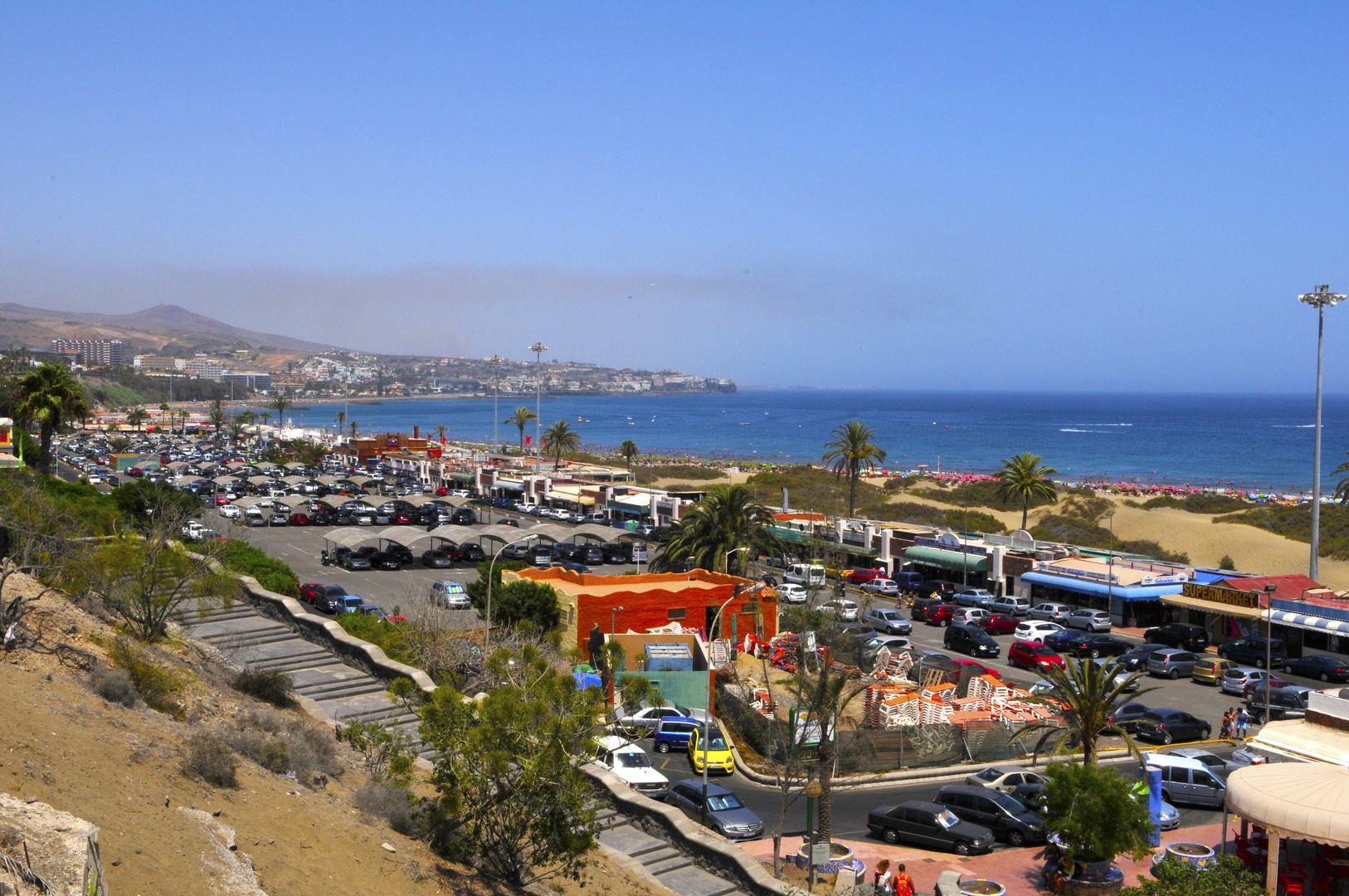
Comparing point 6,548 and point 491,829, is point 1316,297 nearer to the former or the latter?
point 491,829

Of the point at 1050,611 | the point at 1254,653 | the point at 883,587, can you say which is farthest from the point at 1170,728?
the point at 883,587

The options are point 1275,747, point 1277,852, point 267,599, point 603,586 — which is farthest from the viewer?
point 603,586

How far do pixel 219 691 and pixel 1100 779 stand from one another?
15669mm

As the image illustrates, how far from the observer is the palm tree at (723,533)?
1692 inches

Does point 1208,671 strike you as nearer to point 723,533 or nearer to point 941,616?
point 941,616

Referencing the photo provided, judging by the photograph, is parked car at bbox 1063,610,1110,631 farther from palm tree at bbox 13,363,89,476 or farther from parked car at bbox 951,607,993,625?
palm tree at bbox 13,363,89,476

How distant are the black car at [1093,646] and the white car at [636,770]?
19.9 m

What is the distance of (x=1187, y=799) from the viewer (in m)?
22.3

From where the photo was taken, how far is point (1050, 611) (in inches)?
1658

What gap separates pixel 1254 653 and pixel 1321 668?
2.19 metres

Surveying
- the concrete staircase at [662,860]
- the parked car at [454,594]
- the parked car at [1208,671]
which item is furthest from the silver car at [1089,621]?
→ the concrete staircase at [662,860]

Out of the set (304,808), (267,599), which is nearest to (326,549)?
(267,599)

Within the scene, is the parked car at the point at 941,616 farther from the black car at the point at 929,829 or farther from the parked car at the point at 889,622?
the black car at the point at 929,829

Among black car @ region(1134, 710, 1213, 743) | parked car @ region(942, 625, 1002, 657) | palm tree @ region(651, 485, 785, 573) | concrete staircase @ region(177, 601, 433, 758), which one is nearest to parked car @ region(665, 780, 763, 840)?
concrete staircase @ region(177, 601, 433, 758)
